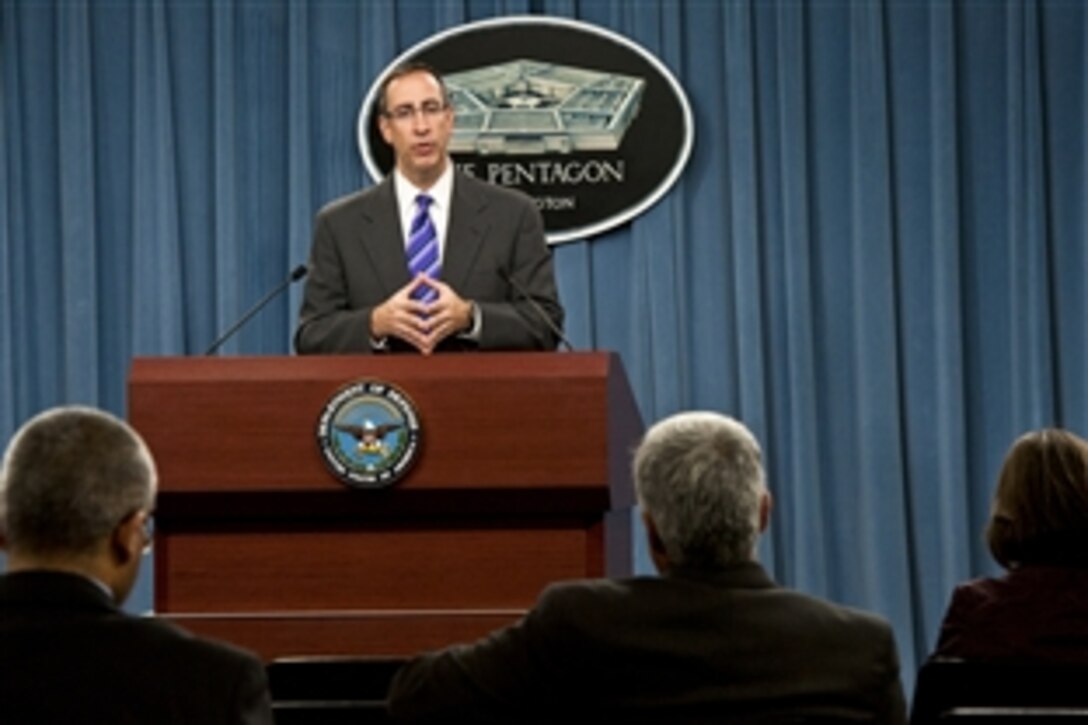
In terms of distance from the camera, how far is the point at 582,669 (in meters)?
2.39

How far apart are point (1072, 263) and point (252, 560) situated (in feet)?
12.2

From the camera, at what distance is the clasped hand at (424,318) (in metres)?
3.79

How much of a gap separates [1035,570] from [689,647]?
3.16ft

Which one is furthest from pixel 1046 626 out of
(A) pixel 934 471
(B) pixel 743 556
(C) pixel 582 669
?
(A) pixel 934 471

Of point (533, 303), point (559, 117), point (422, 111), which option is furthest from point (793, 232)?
point (533, 303)

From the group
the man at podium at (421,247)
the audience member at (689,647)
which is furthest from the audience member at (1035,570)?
the man at podium at (421,247)

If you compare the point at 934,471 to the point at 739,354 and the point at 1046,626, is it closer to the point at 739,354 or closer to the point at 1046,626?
the point at 739,354

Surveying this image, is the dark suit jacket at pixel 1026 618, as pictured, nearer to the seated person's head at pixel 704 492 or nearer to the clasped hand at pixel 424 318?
the seated person's head at pixel 704 492

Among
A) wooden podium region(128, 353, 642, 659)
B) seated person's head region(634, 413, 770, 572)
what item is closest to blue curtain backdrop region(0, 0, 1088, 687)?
wooden podium region(128, 353, 642, 659)

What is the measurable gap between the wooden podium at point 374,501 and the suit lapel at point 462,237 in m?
0.87

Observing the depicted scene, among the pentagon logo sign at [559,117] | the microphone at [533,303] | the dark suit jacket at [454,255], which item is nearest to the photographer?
the microphone at [533,303]

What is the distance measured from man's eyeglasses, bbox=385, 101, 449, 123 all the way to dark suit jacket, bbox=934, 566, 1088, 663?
194 centimetres

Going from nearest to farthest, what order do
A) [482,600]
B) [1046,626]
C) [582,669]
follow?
[582,669] → [1046,626] → [482,600]

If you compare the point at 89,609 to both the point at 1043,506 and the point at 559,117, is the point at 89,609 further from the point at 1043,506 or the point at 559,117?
the point at 559,117
